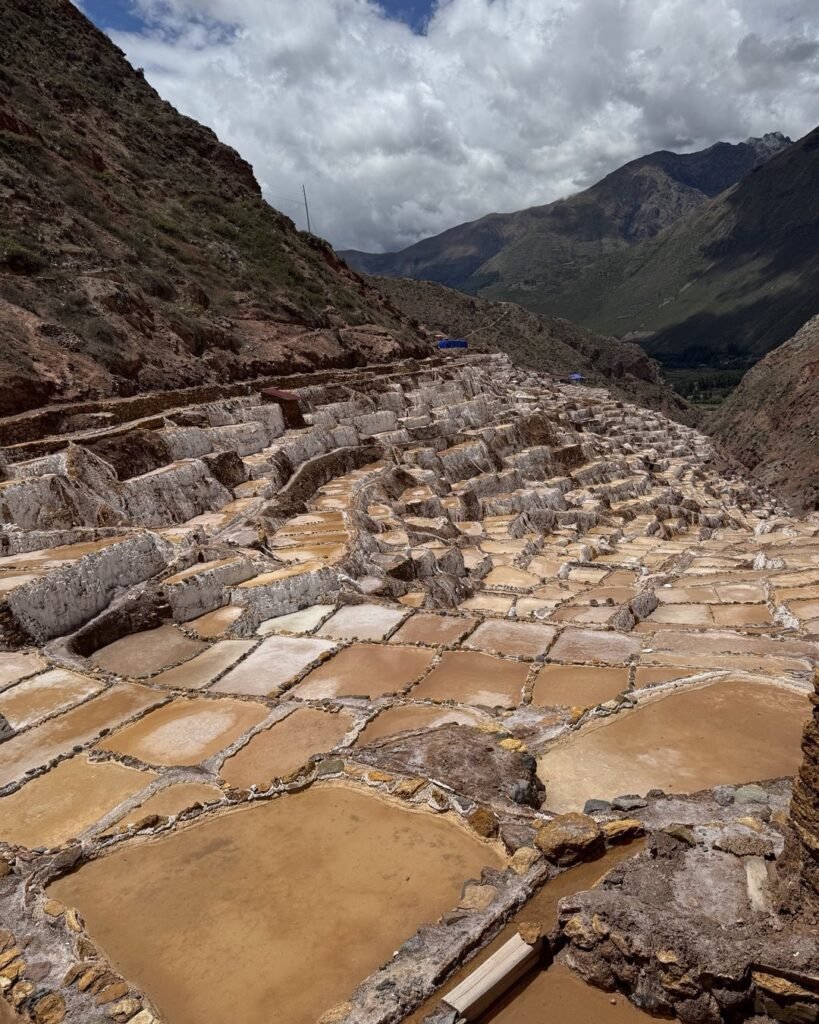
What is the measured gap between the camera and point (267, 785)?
9.26 meters

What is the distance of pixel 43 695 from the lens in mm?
12883

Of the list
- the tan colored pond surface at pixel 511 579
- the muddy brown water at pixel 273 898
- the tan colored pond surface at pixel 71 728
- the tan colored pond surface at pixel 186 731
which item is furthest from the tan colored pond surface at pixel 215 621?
the tan colored pond surface at pixel 511 579

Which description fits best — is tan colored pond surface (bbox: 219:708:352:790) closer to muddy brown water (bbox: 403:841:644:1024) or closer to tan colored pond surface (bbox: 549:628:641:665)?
muddy brown water (bbox: 403:841:644:1024)

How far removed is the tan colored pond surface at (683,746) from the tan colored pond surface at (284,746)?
3.45 m

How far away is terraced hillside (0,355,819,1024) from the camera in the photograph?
627 cm

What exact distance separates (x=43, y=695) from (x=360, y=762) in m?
7.01

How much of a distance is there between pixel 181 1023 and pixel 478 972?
8.73ft

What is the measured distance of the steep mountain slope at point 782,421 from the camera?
190 ft

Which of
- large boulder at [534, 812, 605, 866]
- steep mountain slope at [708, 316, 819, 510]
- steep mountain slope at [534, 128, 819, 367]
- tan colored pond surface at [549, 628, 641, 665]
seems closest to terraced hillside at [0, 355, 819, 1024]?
large boulder at [534, 812, 605, 866]

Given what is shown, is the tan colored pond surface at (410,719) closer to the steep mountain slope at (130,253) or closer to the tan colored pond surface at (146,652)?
the tan colored pond surface at (146,652)

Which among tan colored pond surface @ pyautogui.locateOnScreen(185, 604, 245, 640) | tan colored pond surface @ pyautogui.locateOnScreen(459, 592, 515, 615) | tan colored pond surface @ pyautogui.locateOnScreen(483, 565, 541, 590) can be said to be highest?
tan colored pond surface @ pyautogui.locateOnScreen(185, 604, 245, 640)

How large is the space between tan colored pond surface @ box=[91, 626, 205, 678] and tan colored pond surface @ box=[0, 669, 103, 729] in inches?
35.1

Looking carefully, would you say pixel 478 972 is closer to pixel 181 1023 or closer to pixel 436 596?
pixel 181 1023

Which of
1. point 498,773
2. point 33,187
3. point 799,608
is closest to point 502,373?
point 33,187
